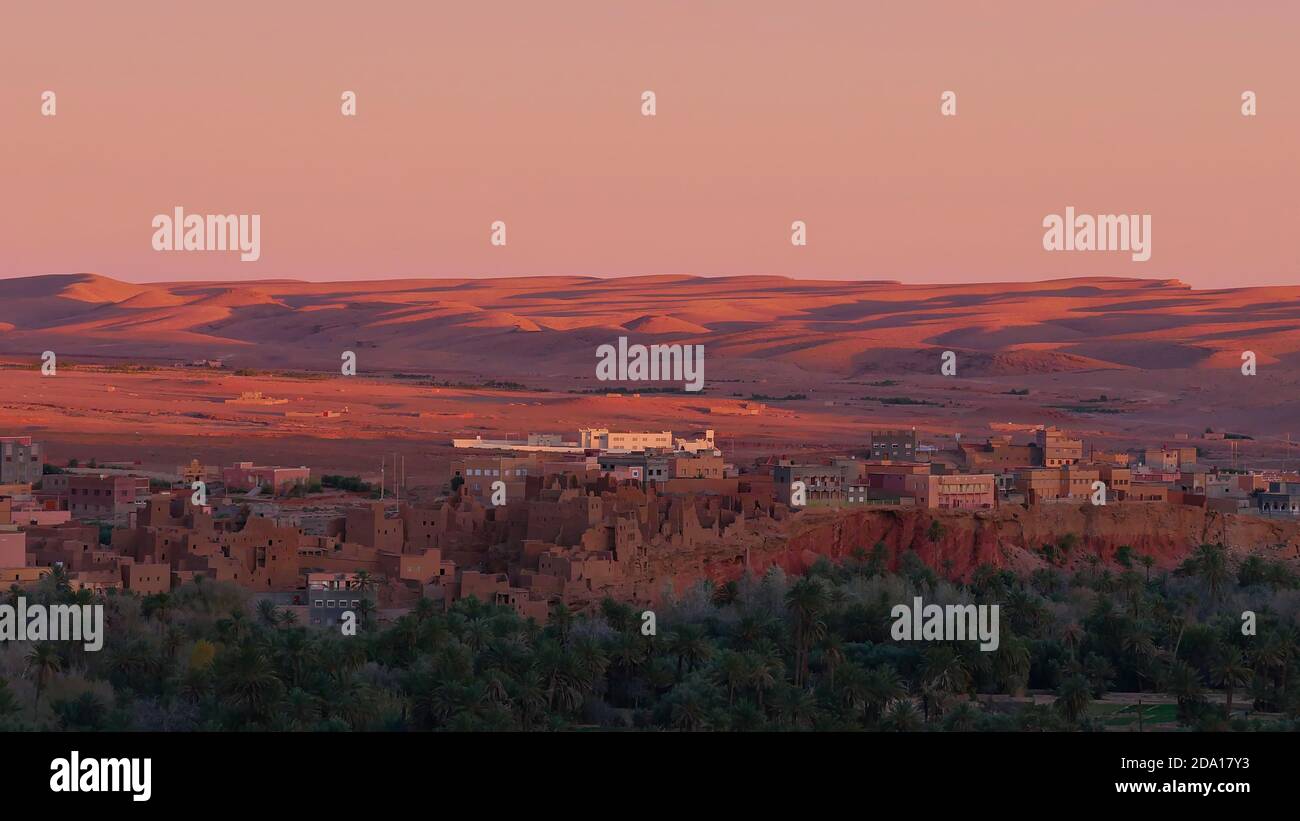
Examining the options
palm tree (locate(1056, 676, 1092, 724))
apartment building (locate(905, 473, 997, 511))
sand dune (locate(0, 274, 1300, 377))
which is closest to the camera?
palm tree (locate(1056, 676, 1092, 724))

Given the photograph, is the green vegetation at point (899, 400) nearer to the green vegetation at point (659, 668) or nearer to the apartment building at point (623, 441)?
the apartment building at point (623, 441)

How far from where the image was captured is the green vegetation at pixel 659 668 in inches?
1168

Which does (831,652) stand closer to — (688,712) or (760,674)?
(760,674)

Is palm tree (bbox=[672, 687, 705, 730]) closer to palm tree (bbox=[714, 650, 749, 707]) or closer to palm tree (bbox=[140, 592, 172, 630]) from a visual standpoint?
palm tree (bbox=[714, 650, 749, 707])

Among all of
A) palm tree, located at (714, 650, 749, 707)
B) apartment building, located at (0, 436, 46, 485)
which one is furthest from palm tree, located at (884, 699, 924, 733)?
apartment building, located at (0, 436, 46, 485)

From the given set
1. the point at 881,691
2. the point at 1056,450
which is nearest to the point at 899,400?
the point at 1056,450

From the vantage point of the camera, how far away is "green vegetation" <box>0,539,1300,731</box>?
29.7 metres

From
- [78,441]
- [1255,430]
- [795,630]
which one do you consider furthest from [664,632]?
[1255,430]

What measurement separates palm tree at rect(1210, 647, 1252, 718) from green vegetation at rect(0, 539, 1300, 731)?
5cm

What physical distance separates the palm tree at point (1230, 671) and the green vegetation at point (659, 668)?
0.15 ft

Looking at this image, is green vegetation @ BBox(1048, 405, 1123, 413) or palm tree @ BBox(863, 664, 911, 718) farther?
green vegetation @ BBox(1048, 405, 1123, 413)

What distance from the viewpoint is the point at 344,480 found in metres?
58.8
